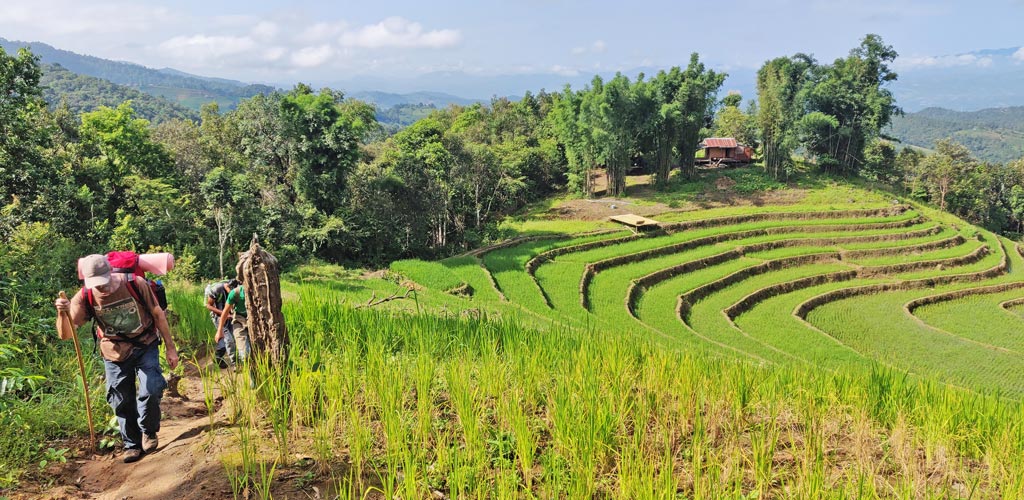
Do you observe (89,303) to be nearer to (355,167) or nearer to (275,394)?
(275,394)

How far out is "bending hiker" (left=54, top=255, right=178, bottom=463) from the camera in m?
3.75

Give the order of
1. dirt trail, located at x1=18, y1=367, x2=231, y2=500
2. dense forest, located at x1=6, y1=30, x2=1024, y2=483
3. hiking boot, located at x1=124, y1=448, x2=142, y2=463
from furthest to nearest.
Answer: dense forest, located at x1=6, y1=30, x2=1024, y2=483
hiking boot, located at x1=124, y1=448, x2=142, y2=463
dirt trail, located at x1=18, y1=367, x2=231, y2=500

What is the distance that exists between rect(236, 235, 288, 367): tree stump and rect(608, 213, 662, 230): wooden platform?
25028 millimetres

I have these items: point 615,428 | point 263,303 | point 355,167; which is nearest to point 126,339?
point 263,303

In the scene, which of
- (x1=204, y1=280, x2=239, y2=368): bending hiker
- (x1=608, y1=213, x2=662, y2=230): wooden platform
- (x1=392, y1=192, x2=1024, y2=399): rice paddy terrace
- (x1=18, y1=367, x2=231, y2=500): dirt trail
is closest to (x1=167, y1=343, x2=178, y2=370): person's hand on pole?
(x1=18, y1=367, x2=231, y2=500): dirt trail

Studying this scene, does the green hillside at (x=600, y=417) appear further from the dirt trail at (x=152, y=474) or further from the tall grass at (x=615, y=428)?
the dirt trail at (x=152, y=474)

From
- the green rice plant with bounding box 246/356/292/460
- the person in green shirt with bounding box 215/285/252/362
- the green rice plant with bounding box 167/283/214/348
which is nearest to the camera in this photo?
the green rice plant with bounding box 246/356/292/460

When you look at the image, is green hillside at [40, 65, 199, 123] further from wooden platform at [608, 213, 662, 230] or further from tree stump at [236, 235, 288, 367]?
tree stump at [236, 235, 288, 367]

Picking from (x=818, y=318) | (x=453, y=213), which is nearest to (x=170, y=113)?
(x=453, y=213)

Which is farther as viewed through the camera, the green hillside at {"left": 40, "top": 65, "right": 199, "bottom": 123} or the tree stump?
the green hillside at {"left": 40, "top": 65, "right": 199, "bottom": 123}

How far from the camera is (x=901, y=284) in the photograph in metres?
24.1

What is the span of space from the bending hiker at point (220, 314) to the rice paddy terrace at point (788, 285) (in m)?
8.86

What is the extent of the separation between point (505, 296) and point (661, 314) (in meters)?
5.77

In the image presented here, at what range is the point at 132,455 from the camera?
367 centimetres
